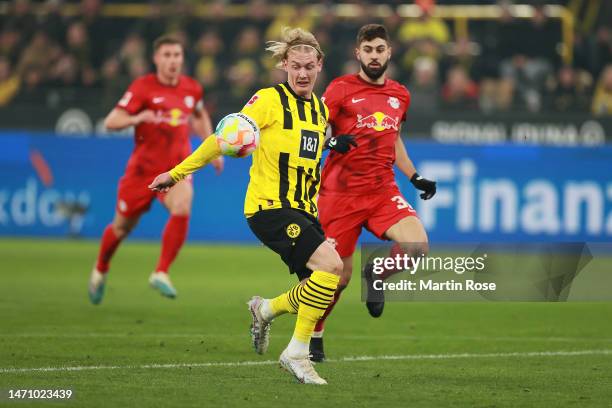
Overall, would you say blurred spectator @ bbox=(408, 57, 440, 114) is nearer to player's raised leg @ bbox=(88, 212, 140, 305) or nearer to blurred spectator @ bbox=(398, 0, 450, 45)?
blurred spectator @ bbox=(398, 0, 450, 45)

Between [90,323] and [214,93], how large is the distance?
32.2 ft

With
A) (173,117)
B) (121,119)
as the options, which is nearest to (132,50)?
(173,117)

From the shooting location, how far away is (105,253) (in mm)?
12727

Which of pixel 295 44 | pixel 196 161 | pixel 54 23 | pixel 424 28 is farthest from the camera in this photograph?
pixel 54 23

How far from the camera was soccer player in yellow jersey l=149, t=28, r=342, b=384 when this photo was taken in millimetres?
7867

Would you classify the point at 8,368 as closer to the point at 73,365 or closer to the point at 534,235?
the point at 73,365

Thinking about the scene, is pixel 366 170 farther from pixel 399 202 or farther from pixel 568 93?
pixel 568 93

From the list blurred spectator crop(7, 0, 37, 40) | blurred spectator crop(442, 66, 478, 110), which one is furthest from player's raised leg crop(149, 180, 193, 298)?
blurred spectator crop(7, 0, 37, 40)

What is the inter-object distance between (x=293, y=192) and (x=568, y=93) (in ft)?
44.3

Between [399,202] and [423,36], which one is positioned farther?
[423,36]

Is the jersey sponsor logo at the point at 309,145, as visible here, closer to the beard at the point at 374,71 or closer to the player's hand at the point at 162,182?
the player's hand at the point at 162,182

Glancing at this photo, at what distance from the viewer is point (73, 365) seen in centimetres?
851

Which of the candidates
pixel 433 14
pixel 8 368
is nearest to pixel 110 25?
pixel 433 14

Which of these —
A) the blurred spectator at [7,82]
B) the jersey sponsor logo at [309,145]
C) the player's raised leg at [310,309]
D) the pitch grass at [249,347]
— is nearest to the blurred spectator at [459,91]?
the pitch grass at [249,347]
